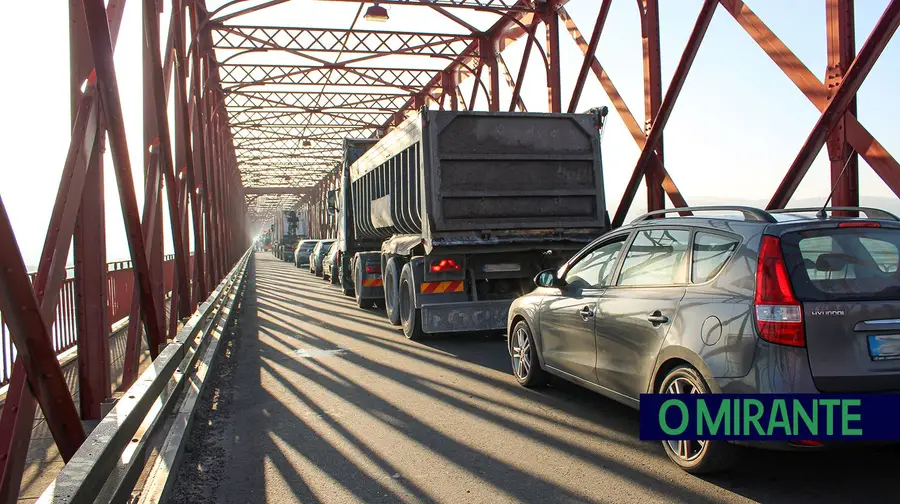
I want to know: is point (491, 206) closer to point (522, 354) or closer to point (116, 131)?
point (522, 354)

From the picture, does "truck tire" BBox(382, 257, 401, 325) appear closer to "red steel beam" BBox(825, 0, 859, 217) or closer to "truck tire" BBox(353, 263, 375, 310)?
"truck tire" BBox(353, 263, 375, 310)

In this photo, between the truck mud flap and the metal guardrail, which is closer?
the metal guardrail

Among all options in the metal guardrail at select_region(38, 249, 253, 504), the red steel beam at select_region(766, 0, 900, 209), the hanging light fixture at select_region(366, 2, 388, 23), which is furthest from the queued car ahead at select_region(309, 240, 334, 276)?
the metal guardrail at select_region(38, 249, 253, 504)

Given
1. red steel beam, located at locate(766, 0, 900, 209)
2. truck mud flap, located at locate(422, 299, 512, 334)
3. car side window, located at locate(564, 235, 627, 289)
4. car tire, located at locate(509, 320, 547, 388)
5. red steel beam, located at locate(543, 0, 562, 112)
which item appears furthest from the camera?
red steel beam, located at locate(543, 0, 562, 112)

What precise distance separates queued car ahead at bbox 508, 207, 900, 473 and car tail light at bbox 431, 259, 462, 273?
183 inches

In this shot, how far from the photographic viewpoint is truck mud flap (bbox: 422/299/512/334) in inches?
392

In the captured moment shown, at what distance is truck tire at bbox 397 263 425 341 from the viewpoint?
10481mm

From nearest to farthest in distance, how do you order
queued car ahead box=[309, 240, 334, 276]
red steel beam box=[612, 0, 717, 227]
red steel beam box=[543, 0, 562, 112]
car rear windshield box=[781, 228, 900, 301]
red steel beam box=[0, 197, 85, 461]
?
red steel beam box=[0, 197, 85, 461] < car rear windshield box=[781, 228, 900, 301] < red steel beam box=[612, 0, 717, 227] < red steel beam box=[543, 0, 562, 112] < queued car ahead box=[309, 240, 334, 276]

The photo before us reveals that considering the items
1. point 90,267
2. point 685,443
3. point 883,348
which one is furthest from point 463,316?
point 883,348

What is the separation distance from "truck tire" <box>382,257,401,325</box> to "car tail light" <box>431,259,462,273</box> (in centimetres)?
174

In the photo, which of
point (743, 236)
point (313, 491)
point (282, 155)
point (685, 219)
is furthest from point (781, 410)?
point (282, 155)

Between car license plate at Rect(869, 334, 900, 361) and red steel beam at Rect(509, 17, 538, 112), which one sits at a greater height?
red steel beam at Rect(509, 17, 538, 112)

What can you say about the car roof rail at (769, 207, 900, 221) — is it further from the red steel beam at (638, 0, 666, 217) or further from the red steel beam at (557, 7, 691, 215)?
the red steel beam at (638, 0, 666, 217)

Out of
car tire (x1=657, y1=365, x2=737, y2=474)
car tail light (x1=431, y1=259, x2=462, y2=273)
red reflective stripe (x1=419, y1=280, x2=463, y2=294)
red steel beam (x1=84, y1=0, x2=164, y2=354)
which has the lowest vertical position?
car tire (x1=657, y1=365, x2=737, y2=474)
